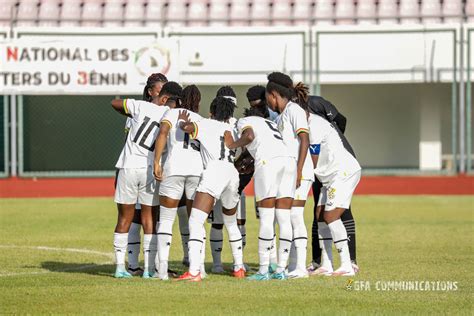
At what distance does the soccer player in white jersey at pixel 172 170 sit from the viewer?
10758 millimetres

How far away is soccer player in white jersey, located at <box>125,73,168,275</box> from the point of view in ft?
38.0

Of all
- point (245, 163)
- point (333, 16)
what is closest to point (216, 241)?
point (245, 163)

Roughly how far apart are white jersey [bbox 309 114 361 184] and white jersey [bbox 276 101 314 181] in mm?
376

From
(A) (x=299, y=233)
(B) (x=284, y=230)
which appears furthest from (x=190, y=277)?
(A) (x=299, y=233)

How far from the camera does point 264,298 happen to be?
32.1ft

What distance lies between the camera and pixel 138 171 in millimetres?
11117

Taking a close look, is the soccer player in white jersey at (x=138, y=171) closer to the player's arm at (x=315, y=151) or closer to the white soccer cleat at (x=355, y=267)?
the player's arm at (x=315, y=151)

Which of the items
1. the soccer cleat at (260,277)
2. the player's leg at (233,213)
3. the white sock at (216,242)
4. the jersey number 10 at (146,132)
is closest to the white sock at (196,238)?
the player's leg at (233,213)

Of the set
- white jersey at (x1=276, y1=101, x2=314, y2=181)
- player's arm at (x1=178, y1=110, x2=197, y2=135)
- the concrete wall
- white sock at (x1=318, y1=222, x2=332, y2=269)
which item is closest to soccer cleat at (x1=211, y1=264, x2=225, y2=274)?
white sock at (x1=318, y1=222, x2=332, y2=269)

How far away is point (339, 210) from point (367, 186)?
13.6 m

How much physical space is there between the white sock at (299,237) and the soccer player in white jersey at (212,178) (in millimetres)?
603

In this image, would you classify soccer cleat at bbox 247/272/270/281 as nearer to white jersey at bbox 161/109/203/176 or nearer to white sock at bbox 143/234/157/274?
white sock at bbox 143/234/157/274

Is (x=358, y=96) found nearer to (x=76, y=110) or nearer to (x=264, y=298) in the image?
(x=76, y=110)

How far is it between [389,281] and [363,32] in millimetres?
16054
